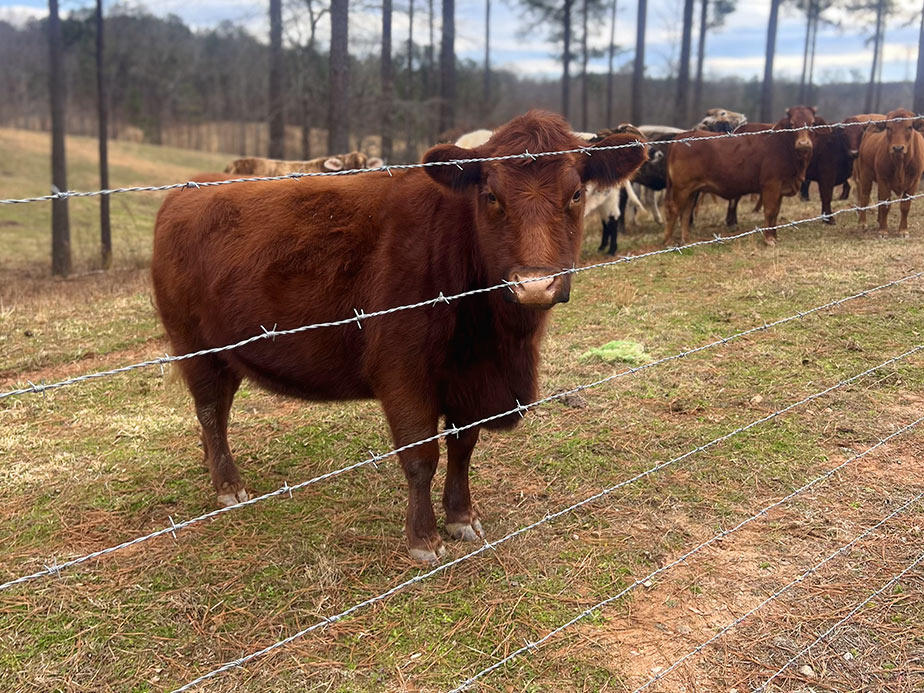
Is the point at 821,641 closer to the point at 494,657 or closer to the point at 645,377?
the point at 494,657

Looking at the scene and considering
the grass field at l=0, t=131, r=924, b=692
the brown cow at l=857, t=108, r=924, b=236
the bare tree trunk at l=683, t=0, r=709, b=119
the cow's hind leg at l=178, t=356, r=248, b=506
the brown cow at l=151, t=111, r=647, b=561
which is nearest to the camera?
the grass field at l=0, t=131, r=924, b=692

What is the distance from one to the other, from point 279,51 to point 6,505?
16.4m

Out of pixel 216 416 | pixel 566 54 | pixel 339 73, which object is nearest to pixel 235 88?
pixel 566 54

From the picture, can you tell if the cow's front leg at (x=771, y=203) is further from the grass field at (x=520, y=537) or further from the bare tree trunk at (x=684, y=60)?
the bare tree trunk at (x=684, y=60)

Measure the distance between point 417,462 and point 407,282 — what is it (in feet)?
2.92

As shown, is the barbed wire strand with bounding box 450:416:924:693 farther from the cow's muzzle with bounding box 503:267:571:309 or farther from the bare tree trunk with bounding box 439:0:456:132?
the bare tree trunk with bounding box 439:0:456:132

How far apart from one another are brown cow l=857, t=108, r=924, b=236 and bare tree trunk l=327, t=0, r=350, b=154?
955 cm

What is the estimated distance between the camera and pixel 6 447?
4.61m

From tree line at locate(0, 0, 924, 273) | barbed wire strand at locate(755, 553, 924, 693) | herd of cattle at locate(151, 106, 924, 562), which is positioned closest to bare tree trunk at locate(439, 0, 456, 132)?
tree line at locate(0, 0, 924, 273)

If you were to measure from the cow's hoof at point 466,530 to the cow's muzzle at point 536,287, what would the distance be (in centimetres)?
156

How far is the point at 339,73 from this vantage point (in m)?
13.3

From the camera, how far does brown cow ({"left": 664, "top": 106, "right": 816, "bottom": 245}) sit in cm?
1030

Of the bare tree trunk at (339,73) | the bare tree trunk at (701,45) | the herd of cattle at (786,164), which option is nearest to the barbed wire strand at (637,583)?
the herd of cattle at (786,164)

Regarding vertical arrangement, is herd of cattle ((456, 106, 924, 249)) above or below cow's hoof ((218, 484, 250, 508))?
above
